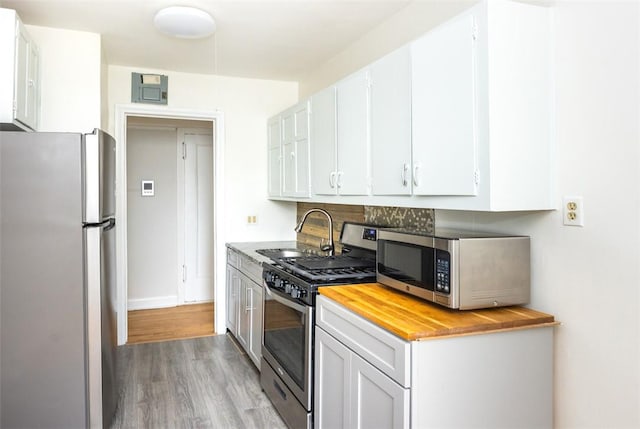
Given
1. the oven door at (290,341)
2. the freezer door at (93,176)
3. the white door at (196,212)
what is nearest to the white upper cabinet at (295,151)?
the oven door at (290,341)

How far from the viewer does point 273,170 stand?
4.18 metres

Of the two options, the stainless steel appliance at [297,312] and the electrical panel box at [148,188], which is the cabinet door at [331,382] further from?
the electrical panel box at [148,188]

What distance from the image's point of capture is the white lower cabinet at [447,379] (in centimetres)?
150

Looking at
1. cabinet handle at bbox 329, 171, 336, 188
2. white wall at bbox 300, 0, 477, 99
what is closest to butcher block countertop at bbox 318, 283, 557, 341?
cabinet handle at bbox 329, 171, 336, 188

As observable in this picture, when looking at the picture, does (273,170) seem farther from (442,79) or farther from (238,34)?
(442,79)

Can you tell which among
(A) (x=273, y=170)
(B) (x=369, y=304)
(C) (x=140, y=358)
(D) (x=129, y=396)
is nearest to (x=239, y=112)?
(A) (x=273, y=170)

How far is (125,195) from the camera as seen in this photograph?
390 centimetres

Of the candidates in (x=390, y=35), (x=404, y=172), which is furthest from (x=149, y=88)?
(x=404, y=172)

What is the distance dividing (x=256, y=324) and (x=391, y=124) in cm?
176

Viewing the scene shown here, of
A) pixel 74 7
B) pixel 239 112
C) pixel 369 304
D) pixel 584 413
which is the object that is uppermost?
pixel 74 7

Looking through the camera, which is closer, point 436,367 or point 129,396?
point 436,367

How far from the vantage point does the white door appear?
17.7ft

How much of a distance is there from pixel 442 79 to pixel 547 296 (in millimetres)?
951

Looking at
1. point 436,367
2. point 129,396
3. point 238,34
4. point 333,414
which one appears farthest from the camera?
point 238,34
